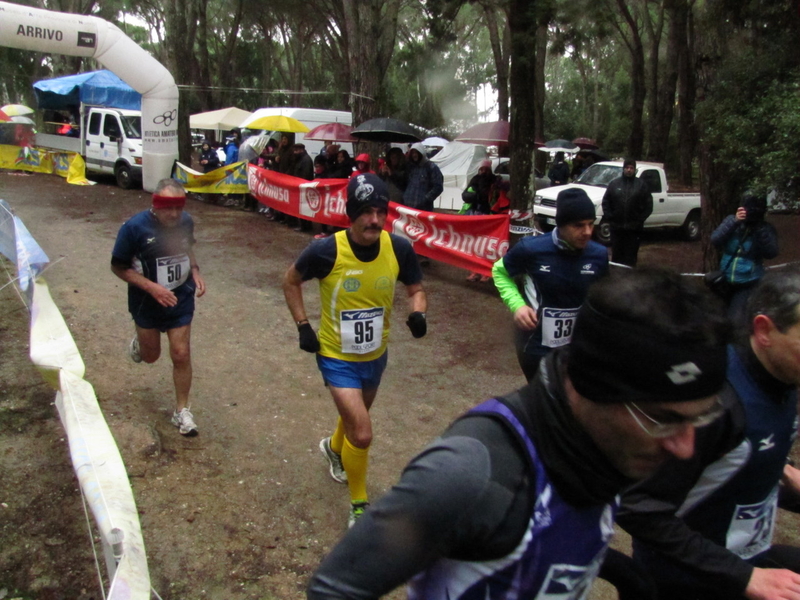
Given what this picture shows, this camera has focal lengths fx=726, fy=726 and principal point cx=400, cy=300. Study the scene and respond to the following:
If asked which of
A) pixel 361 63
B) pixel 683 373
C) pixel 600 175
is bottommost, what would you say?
pixel 683 373

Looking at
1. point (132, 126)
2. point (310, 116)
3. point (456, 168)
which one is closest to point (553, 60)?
point (456, 168)

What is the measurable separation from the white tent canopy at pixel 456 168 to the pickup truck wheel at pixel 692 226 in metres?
7.78

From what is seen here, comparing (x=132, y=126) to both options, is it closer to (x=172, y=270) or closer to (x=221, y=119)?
(x=221, y=119)

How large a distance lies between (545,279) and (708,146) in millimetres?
6970

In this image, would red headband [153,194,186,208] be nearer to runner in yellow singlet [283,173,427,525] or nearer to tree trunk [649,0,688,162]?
runner in yellow singlet [283,173,427,525]

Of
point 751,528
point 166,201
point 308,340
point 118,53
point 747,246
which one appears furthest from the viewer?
point 118,53

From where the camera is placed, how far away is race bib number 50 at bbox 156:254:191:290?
535 cm

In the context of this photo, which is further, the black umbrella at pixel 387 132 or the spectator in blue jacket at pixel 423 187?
the black umbrella at pixel 387 132

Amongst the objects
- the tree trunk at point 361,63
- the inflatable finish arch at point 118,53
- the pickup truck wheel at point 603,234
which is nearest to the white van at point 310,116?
the inflatable finish arch at point 118,53

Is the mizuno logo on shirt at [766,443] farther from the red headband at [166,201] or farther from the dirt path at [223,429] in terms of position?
the red headband at [166,201]

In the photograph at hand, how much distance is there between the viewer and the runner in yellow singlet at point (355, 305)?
411cm

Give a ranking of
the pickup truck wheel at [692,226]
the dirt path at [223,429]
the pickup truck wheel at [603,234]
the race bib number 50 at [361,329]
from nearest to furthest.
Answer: the dirt path at [223,429], the race bib number 50 at [361,329], the pickup truck wheel at [603,234], the pickup truck wheel at [692,226]

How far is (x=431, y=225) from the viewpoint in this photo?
11.2 metres

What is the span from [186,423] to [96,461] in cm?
251
